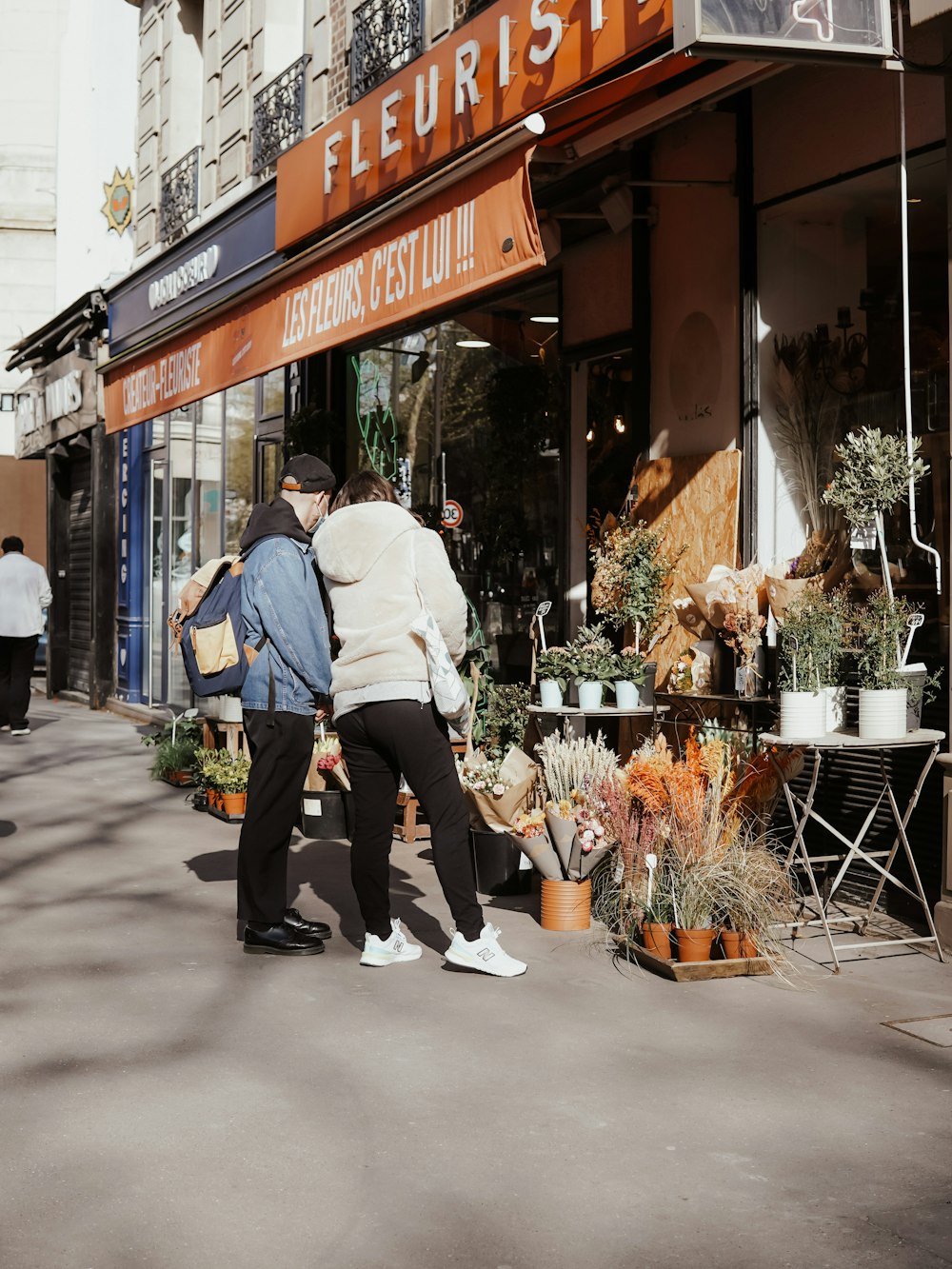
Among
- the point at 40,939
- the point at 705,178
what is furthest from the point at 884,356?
the point at 40,939

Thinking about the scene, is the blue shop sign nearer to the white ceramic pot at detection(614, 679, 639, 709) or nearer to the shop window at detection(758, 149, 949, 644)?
the shop window at detection(758, 149, 949, 644)

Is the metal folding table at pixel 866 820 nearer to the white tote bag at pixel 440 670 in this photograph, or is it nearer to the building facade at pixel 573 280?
the building facade at pixel 573 280

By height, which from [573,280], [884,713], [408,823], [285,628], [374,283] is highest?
[573,280]

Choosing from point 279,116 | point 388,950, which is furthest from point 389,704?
point 279,116

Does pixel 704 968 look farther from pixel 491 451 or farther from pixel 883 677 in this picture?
pixel 491 451

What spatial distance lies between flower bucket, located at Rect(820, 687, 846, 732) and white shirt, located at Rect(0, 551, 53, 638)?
448 inches

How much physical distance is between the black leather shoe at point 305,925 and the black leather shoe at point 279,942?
0.06 metres

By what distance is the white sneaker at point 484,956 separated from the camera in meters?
5.59

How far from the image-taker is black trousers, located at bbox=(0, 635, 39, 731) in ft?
51.1

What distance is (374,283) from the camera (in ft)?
27.1

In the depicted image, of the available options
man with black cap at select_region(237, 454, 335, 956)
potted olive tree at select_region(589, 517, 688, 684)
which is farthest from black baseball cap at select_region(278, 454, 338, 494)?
potted olive tree at select_region(589, 517, 688, 684)

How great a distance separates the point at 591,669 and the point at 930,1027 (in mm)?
3136

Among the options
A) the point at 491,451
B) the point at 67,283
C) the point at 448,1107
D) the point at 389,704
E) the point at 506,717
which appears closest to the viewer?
the point at 448,1107

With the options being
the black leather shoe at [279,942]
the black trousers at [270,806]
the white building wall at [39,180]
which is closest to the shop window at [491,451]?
the black trousers at [270,806]
